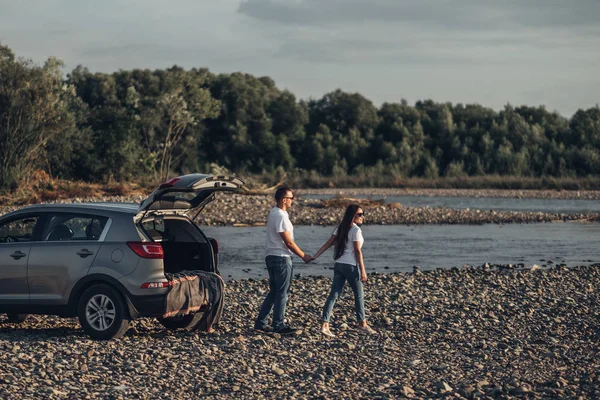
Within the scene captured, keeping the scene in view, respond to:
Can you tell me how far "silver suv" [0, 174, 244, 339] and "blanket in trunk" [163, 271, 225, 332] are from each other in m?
0.18

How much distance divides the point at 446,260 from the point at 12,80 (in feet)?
81.9

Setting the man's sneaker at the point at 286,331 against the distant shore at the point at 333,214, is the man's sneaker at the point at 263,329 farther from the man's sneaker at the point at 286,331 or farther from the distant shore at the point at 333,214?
the distant shore at the point at 333,214

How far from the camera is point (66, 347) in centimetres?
1073

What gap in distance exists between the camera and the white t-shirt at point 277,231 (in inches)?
469

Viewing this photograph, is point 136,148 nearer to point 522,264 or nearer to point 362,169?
point 362,169

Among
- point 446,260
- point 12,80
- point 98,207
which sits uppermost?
point 12,80

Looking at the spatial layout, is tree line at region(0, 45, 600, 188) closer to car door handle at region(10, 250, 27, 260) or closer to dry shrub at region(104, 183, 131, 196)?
dry shrub at region(104, 183, 131, 196)

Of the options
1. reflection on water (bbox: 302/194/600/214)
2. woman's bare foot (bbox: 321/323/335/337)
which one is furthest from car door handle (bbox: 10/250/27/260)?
reflection on water (bbox: 302/194/600/214)

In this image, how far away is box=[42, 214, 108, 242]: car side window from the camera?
1146 cm

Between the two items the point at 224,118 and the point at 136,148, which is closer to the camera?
the point at 136,148

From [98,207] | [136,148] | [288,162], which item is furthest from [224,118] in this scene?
[98,207]

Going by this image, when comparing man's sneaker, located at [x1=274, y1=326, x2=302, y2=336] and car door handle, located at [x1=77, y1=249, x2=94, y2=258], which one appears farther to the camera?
man's sneaker, located at [x1=274, y1=326, x2=302, y2=336]

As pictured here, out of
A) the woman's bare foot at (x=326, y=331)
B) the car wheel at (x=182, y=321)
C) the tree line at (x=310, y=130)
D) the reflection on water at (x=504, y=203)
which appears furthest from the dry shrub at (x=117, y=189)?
the woman's bare foot at (x=326, y=331)

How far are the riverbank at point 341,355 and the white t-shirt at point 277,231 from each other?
3.55 ft
